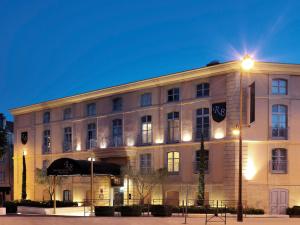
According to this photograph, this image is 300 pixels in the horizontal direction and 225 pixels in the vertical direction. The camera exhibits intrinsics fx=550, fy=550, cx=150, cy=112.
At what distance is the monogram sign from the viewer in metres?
42.4

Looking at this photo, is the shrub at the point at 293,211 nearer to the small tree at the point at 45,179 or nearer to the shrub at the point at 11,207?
the shrub at the point at 11,207

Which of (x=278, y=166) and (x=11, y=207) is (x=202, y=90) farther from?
(x=11, y=207)

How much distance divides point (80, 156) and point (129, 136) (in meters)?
6.91

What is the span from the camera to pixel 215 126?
43125 mm

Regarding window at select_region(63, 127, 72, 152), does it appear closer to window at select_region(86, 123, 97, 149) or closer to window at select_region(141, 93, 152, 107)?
window at select_region(86, 123, 97, 149)

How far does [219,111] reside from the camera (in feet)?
140

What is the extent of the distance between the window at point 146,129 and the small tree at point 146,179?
328 centimetres

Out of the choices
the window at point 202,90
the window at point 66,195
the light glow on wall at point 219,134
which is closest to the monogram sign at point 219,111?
the light glow on wall at point 219,134

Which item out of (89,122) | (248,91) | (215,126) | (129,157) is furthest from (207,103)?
(89,122)

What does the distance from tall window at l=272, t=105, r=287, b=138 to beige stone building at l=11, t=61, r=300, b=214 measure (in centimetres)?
8

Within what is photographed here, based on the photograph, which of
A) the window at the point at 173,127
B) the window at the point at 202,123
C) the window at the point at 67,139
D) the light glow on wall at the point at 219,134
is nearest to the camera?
the light glow on wall at the point at 219,134

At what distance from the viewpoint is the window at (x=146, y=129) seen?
48344 mm

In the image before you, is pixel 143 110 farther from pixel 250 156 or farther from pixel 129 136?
pixel 250 156

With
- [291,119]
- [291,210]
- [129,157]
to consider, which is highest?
[291,119]
